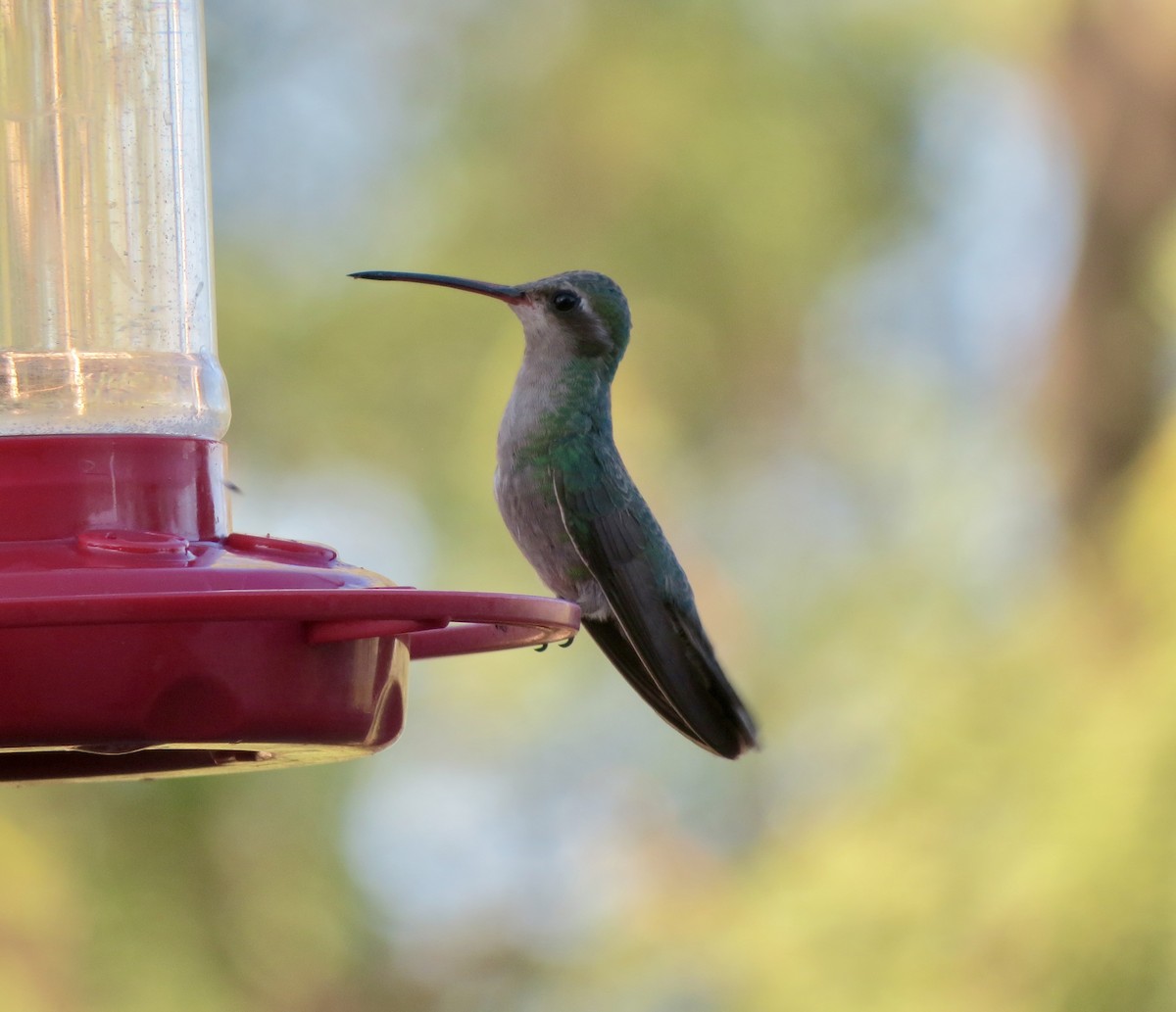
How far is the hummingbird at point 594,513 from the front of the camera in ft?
12.3

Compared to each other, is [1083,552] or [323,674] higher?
[323,674]

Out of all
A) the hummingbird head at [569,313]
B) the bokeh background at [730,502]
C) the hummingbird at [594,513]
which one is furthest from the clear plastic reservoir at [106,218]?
the bokeh background at [730,502]

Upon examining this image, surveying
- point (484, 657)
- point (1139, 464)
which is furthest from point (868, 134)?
point (484, 657)

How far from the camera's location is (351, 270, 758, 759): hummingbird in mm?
3760

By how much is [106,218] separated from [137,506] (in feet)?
3.66

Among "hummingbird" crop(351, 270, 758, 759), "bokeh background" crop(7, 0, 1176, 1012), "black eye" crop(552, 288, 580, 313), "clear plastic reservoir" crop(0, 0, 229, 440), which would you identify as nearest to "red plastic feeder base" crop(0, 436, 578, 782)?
"clear plastic reservoir" crop(0, 0, 229, 440)

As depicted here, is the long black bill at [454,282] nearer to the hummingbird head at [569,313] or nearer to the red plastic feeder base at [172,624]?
the hummingbird head at [569,313]

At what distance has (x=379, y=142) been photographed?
7.32m

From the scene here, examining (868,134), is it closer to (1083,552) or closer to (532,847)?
(1083,552)

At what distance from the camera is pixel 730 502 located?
24.9ft

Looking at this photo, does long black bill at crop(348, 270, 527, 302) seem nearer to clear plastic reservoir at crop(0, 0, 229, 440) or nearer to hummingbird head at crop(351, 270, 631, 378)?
hummingbird head at crop(351, 270, 631, 378)

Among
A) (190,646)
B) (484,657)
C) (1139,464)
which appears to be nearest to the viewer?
(190,646)

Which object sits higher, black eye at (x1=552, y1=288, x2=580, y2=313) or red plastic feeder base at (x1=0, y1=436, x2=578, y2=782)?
black eye at (x1=552, y1=288, x2=580, y2=313)

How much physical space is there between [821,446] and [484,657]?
1864 mm
